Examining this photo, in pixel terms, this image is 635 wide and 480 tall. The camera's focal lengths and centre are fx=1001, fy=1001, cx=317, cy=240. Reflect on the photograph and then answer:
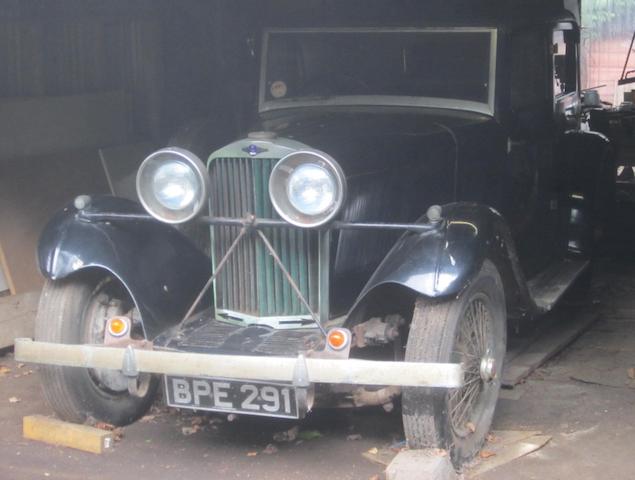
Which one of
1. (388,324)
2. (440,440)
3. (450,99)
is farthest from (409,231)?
(450,99)

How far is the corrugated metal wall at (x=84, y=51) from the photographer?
6.54 m

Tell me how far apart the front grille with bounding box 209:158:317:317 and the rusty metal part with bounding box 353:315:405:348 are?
25cm

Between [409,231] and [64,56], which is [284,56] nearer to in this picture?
[409,231]

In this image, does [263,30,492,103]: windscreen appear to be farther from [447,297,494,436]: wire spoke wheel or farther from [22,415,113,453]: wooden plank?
[22,415,113,453]: wooden plank

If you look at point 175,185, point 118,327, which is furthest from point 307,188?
point 118,327

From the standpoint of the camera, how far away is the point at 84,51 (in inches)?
277

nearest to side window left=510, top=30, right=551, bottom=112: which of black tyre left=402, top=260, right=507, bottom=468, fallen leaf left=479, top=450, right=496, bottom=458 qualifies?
black tyre left=402, top=260, right=507, bottom=468

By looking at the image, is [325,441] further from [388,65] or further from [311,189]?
[388,65]

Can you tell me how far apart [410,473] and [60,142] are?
399 centimetres

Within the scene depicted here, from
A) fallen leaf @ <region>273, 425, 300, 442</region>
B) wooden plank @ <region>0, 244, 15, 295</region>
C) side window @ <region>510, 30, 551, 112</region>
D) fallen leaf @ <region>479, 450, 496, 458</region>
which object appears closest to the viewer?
fallen leaf @ <region>479, 450, 496, 458</region>

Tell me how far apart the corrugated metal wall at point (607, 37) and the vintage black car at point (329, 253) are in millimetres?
11281

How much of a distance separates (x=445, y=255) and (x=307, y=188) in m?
0.58

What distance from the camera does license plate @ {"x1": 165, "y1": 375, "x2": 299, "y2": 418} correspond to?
372 centimetres

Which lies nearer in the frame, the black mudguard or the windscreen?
the black mudguard
